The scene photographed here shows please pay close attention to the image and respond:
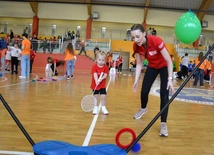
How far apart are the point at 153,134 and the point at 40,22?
27.8 meters

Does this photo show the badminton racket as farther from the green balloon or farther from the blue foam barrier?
the blue foam barrier

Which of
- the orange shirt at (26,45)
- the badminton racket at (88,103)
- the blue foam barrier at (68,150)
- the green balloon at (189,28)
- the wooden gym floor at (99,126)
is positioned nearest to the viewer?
the blue foam barrier at (68,150)

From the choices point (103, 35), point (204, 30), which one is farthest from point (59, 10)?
point (204, 30)

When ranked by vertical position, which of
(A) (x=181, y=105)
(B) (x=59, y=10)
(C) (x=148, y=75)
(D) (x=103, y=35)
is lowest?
(A) (x=181, y=105)

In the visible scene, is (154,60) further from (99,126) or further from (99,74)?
(99,74)

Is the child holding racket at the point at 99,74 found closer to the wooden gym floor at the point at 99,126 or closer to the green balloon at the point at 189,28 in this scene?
the wooden gym floor at the point at 99,126

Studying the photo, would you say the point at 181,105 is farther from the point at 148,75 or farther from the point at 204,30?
the point at 204,30

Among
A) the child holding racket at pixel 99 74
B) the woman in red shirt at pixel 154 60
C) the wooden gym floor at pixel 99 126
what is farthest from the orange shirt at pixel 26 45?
the woman in red shirt at pixel 154 60

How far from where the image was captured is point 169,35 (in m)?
27.7

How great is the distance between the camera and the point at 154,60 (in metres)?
3.45

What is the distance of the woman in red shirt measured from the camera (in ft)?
9.70

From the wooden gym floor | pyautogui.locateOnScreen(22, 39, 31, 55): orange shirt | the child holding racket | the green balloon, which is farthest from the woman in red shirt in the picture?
pyautogui.locateOnScreen(22, 39, 31, 55): orange shirt

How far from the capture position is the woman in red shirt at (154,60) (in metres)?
2.96

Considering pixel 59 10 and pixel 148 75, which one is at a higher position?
pixel 59 10
